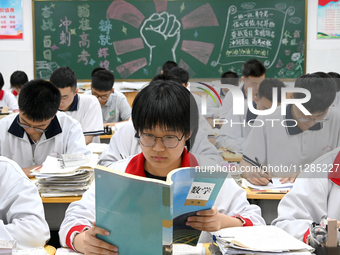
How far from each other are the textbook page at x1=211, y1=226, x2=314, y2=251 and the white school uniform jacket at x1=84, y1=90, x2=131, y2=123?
3.51 m

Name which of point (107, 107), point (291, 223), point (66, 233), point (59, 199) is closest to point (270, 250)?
point (291, 223)

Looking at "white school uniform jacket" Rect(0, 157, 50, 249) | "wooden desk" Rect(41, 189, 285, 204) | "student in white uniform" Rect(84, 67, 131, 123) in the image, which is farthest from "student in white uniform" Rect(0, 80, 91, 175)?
"student in white uniform" Rect(84, 67, 131, 123)

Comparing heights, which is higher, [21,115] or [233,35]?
[233,35]

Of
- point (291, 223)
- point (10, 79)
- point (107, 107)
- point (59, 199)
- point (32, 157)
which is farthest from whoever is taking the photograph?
point (10, 79)

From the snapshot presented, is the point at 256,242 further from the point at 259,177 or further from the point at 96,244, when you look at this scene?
the point at 259,177

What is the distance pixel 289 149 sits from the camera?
8.17 feet

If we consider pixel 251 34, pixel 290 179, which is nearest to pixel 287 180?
pixel 290 179

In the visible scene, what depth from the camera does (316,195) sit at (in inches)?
54.6

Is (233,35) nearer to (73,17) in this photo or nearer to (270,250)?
(73,17)

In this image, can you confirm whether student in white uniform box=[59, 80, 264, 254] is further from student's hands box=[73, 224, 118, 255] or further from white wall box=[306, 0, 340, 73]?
white wall box=[306, 0, 340, 73]

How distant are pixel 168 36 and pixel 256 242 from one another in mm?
5018

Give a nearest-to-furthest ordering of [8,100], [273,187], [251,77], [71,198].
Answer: [71,198] < [273,187] < [251,77] < [8,100]

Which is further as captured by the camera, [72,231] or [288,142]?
[288,142]

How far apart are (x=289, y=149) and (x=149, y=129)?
5.10 ft
